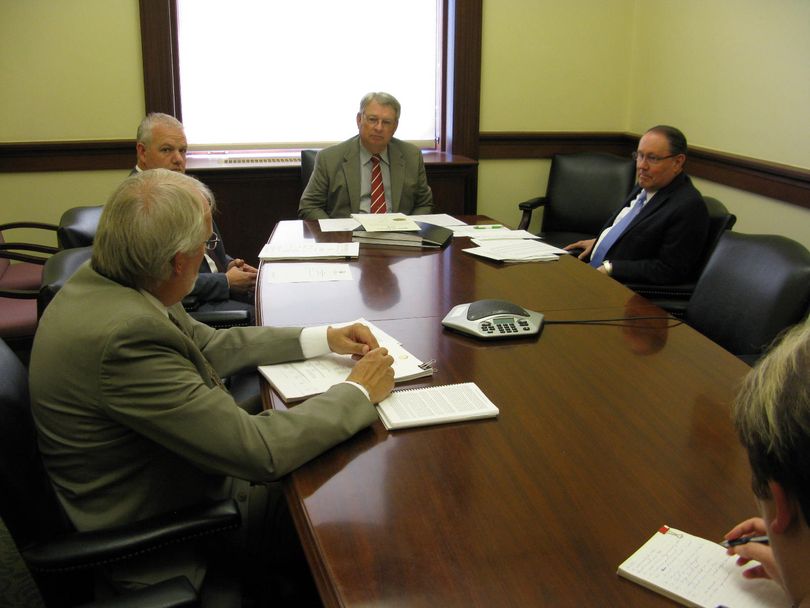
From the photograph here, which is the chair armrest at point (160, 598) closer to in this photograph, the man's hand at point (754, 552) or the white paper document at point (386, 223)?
the man's hand at point (754, 552)

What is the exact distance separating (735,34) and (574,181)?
3.95 feet

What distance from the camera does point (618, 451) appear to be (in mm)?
1382

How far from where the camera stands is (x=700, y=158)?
4094mm

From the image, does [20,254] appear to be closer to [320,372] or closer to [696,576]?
[320,372]

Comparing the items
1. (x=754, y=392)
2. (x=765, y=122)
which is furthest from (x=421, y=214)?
(x=754, y=392)

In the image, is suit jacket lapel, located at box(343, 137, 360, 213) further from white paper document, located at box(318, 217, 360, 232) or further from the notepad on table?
the notepad on table

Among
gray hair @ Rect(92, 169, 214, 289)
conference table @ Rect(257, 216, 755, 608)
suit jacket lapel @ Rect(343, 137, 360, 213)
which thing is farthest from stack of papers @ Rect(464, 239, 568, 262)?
gray hair @ Rect(92, 169, 214, 289)

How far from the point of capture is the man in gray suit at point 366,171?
3.76 metres

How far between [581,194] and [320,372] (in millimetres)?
3251

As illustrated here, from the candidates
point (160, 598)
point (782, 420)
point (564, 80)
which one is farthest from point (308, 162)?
point (782, 420)

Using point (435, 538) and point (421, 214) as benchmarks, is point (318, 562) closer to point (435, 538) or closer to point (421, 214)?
point (435, 538)

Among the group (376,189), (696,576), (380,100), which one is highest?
(380,100)

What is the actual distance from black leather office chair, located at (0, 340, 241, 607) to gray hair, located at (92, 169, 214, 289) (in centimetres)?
29

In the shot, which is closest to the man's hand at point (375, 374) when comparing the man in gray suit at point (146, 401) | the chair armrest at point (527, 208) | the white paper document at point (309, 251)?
the man in gray suit at point (146, 401)
